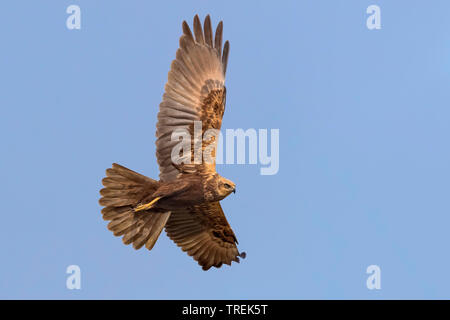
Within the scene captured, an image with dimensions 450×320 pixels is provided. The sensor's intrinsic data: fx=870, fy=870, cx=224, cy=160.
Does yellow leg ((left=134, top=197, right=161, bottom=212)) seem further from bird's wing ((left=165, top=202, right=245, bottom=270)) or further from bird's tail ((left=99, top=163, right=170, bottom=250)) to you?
bird's wing ((left=165, top=202, right=245, bottom=270))

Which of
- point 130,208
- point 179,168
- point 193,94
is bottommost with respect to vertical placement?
point 130,208

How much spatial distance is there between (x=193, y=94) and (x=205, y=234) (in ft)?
8.49

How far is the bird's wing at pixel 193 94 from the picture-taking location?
1385 cm

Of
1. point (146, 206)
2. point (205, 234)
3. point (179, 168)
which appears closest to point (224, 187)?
point (179, 168)

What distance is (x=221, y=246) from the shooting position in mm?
15273

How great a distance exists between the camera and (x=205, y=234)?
49.6 feet

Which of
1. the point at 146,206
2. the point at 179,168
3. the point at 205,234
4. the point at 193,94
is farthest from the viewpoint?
the point at 205,234

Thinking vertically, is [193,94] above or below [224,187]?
above

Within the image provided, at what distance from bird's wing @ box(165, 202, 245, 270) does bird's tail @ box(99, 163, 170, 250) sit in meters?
0.66

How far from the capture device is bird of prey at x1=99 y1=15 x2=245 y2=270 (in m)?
13.8

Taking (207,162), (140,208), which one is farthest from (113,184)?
(207,162)

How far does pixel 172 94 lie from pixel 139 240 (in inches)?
96.4

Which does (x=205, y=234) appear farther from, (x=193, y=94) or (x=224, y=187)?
(x=193, y=94)

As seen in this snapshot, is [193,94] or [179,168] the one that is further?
[193,94]
